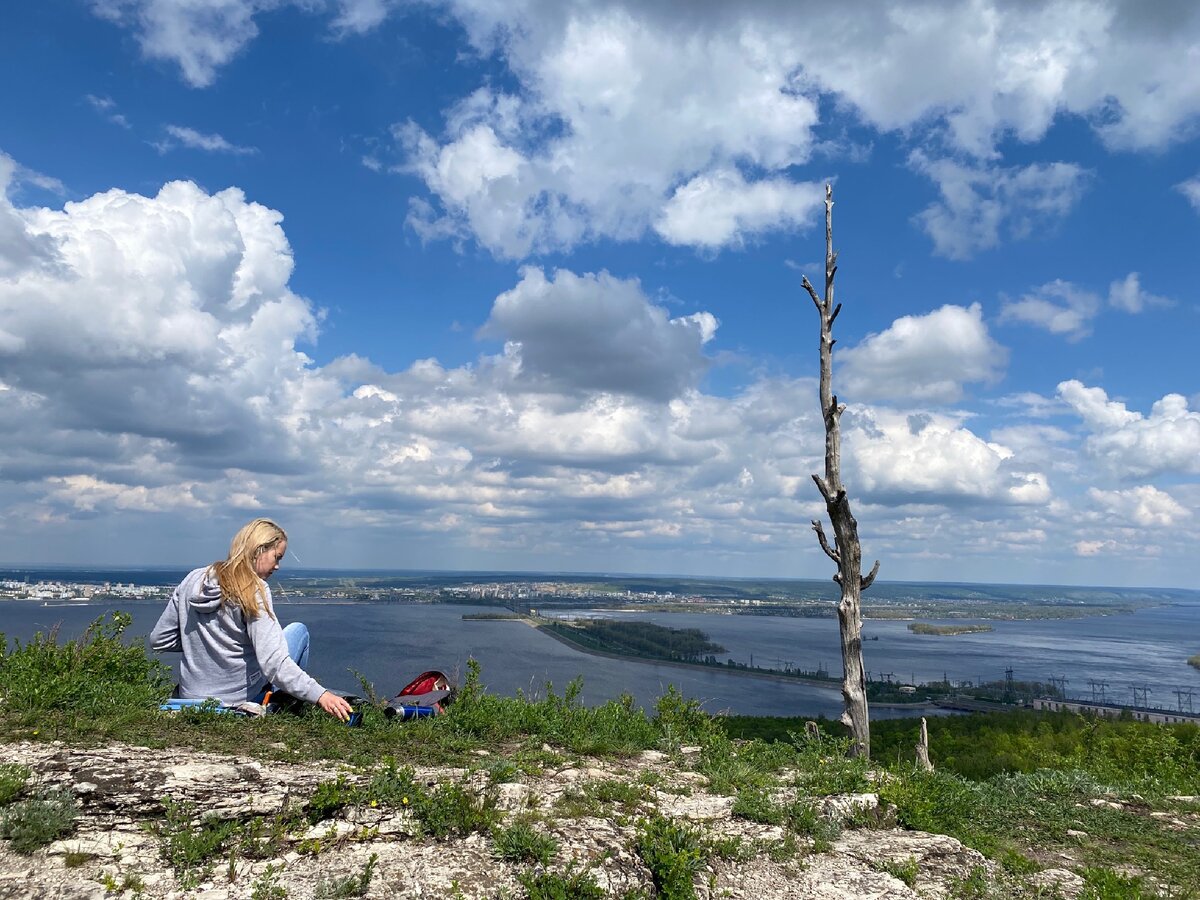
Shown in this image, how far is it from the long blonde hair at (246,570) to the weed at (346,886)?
2117 millimetres

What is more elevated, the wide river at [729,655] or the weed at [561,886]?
the weed at [561,886]

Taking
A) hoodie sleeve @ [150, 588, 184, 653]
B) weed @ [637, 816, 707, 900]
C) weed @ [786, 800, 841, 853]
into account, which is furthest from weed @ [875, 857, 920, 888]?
hoodie sleeve @ [150, 588, 184, 653]

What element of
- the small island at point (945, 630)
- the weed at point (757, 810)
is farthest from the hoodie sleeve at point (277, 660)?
the small island at point (945, 630)

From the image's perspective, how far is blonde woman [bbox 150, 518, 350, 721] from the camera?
517cm

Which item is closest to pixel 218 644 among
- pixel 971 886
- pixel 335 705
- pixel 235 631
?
pixel 235 631

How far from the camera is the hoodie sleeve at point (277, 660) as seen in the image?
16.5 ft

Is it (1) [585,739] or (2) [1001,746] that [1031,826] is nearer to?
(1) [585,739]

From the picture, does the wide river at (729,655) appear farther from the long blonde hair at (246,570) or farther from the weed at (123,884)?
the weed at (123,884)

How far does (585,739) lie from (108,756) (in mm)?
3490

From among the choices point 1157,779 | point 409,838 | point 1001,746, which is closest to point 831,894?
point 409,838

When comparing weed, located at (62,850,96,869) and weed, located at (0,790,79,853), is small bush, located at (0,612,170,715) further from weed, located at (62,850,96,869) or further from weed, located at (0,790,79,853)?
weed, located at (62,850,96,869)

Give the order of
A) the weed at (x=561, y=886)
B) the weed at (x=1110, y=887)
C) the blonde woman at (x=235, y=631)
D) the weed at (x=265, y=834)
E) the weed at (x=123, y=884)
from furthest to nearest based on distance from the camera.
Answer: the blonde woman at (x=235, y=631), the weed at (x=1110, y=887), the weed at (x=265, y=834), the weed at (x=561, y=886), the weed at (x=123, y=884)

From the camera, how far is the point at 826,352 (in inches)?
379

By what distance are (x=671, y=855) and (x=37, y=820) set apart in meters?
3.51
